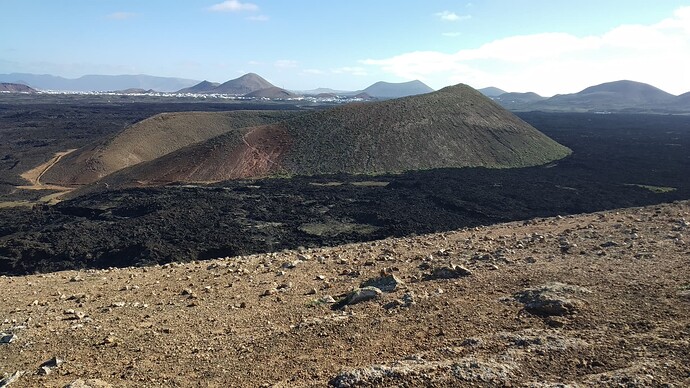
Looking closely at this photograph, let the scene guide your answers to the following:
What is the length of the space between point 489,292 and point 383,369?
4.33 meters

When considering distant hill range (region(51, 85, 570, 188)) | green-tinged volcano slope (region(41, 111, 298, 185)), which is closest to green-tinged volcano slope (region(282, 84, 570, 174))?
distant hill range (region(51, 85, 570, 188))

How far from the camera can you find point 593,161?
59.0 meters

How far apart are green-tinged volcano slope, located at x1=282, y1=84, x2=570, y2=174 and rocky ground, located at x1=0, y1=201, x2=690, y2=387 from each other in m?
37.9

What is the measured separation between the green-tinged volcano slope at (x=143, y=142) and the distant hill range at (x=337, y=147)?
163 mm

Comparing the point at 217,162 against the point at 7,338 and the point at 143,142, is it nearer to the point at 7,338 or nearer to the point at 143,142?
the point at 143,142

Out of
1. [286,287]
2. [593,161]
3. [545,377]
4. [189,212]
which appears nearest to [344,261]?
[286,287]

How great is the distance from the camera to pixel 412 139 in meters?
59.6

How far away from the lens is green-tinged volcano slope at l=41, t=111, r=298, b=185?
56219 millimetres

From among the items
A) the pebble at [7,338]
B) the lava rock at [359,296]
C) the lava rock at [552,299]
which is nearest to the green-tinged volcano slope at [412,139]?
the lava rock at [359,296]

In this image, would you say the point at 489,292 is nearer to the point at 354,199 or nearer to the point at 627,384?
the point at 627,384

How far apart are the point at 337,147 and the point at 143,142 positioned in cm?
2959

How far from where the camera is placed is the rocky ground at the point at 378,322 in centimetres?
797

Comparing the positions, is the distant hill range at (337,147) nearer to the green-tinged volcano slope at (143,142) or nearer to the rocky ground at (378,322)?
the green-tinged volcano slope at (143,142)

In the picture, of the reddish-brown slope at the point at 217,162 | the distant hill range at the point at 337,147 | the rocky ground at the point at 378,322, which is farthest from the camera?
the distant hill range at the point at 337,147
